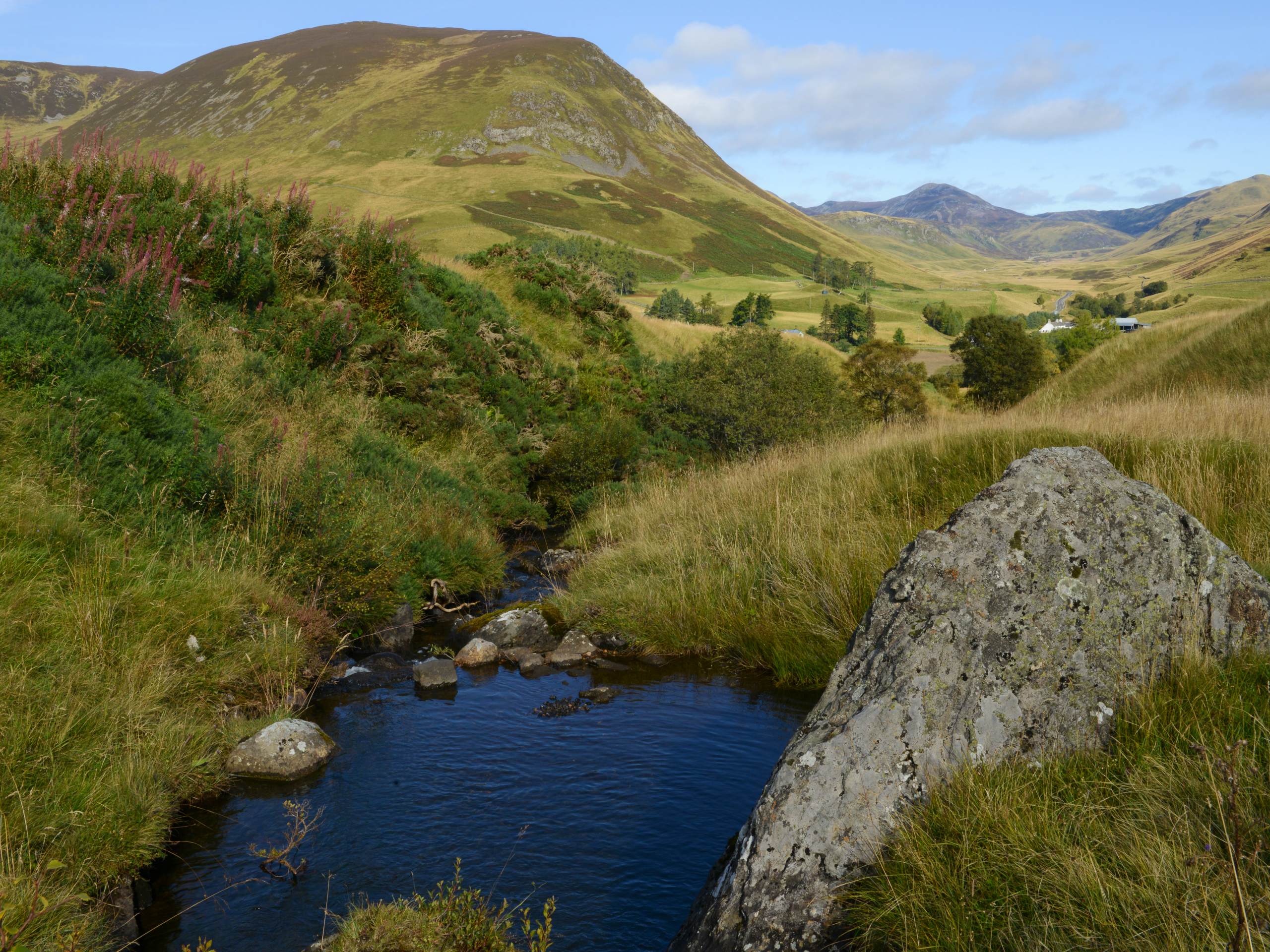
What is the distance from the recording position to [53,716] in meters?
5.43

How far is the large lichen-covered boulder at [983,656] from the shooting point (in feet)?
12.4

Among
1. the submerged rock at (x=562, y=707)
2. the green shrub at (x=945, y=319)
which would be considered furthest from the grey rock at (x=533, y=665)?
the green shrub at (x=945, y=319)

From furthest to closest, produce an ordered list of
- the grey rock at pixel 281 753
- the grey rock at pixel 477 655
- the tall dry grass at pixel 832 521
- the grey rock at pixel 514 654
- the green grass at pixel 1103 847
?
the grey rock at pixel 514 654, the grey rock at pixel 477 655, the tall dry grass at pixel 832 521, the grey rock at pixel 281 753, the green grass at pixel 1103 847

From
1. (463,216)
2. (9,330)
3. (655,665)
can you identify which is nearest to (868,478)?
(655,665)

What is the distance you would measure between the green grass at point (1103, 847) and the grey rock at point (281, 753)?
4962 millimetres

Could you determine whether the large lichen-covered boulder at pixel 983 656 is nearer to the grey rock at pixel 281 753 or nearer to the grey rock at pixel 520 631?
the grey rock at pixel 281 753

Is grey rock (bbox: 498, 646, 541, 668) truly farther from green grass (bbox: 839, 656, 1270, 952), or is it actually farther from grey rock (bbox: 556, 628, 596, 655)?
green grass (bbox: 839, 656, 1270, 952)

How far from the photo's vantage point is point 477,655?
9.98 m

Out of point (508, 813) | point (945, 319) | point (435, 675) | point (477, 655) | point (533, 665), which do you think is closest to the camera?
point (508, 813)

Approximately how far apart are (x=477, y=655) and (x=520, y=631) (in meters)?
0.80

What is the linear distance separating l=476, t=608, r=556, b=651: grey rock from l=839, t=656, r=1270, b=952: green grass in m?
7.13

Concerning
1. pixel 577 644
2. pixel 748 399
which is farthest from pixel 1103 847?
pixel 748 399

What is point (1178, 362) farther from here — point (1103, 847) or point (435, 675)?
point (1103, 847)

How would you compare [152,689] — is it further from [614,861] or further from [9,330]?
[9,330]
